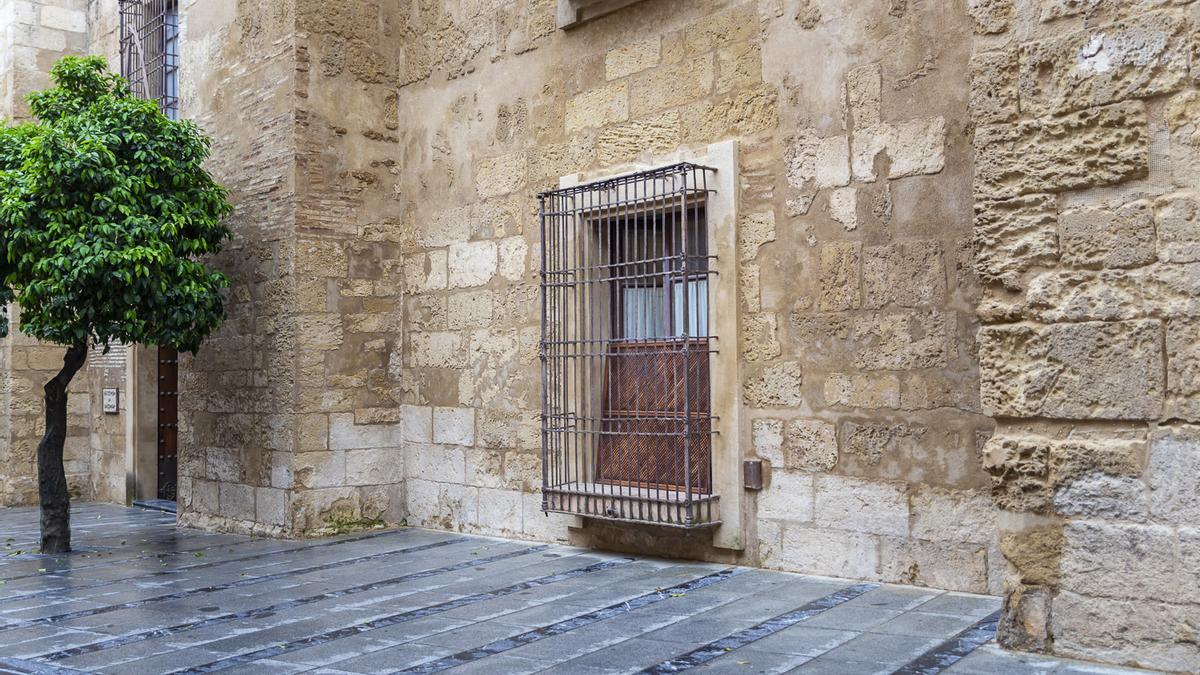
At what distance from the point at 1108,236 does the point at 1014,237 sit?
31 centimetres

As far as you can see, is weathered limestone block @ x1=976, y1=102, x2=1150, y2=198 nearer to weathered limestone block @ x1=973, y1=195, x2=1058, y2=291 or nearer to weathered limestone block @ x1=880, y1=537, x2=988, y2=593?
weathered limestone block @ x1=973, y1=195, x2=1058, y2=291

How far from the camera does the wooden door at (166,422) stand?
1009cm

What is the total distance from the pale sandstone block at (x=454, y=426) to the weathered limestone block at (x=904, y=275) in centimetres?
308

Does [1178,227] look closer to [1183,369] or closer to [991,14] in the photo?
[1183,369]

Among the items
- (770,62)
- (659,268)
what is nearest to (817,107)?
(770,62)

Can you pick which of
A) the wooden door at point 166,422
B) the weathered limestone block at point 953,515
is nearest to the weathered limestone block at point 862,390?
the weathered limestone block at point 953,515

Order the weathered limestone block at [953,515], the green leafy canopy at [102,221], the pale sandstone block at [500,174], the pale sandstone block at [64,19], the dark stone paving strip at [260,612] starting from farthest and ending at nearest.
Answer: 1. the pale sandstone block at [64,19]
2. the pale sandstone block at [500,174]
3. the green leafy canopy at [102,221]
4. the weathered limestone block at [953,515]
5. the dark stone paving strip at [260,612]

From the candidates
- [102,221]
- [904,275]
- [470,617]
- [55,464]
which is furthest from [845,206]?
[55,464]

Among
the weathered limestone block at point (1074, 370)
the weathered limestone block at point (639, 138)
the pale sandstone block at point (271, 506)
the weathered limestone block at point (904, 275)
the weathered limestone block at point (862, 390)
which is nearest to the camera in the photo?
the weathered limestone block at point (1074, 370)

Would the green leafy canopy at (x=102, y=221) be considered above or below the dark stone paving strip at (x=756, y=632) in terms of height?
above

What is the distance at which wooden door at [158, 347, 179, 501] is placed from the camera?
10.1m

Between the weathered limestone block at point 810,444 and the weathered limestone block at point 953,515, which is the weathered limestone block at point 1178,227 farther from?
the weathered limestone block at point 810,444

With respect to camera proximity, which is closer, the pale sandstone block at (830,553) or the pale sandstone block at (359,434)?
the pale sandstone block at (830,553)

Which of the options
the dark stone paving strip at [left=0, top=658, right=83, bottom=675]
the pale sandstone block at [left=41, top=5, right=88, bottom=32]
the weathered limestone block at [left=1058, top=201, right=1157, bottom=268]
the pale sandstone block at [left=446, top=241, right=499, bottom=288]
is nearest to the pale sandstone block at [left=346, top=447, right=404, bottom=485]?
the pale sandstone block at [left=446, top=241, right=499, bottom=288]
